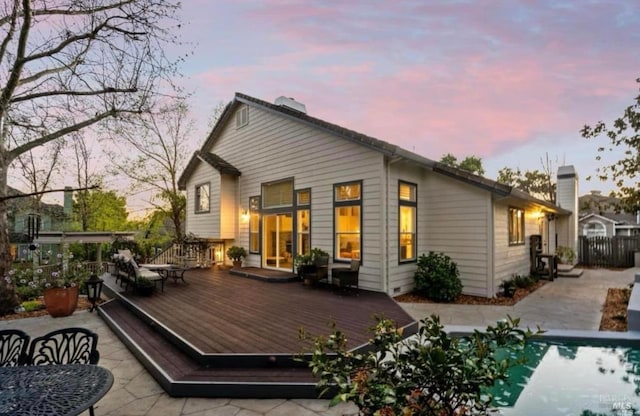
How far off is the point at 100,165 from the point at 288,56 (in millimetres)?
13473

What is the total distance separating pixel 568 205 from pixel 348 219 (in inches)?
517

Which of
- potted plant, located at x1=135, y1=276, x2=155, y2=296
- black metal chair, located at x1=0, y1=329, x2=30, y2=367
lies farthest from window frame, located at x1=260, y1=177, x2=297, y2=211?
black metal chair, located at x1=0, y1=329, x2=30, y2=367

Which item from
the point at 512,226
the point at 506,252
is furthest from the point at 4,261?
the point at 512,226

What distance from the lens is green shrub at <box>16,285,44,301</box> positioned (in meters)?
8.05

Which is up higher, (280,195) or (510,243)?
(280,195)

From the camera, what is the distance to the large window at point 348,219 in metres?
8.13

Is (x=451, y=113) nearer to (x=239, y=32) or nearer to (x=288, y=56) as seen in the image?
(x=288, y=56)

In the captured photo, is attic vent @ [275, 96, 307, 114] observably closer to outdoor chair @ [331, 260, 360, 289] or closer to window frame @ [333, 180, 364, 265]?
window frame @ [333, 180, 364, 265]

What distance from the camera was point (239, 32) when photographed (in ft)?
25.4

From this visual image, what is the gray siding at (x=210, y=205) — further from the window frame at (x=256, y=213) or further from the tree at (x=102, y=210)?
the tree at (x=102, y=210)

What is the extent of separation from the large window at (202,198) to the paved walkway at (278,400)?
6.52 metres

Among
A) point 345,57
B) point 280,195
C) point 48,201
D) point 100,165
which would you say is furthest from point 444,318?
point 48,201

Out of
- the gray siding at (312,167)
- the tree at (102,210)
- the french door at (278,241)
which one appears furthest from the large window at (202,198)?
the tree at (102,210)

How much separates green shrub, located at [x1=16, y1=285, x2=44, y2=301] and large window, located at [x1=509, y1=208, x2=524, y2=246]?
41.3 feet
